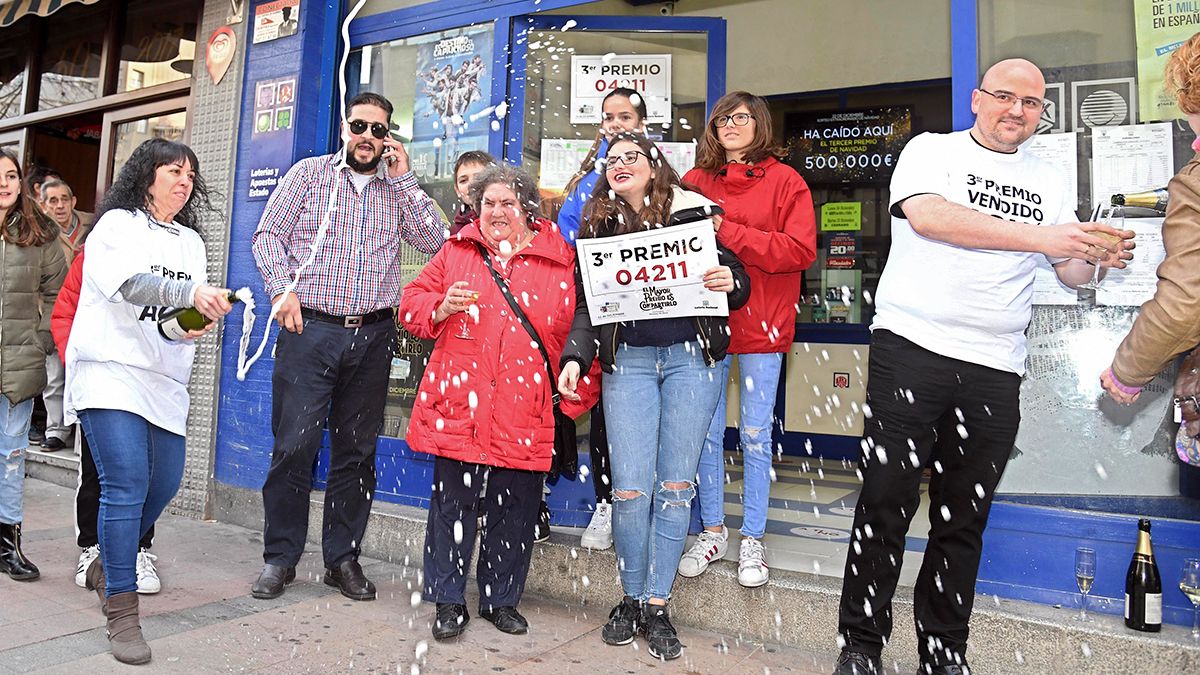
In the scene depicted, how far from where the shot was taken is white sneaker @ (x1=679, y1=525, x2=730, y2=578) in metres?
3.83

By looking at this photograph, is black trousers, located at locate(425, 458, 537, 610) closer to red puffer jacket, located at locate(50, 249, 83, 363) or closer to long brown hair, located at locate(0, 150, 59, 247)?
red puffer jacket, located at locate(50, 249, 83, 363)

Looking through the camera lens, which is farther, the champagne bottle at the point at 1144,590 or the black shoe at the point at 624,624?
the black shoe at the point at 624,624

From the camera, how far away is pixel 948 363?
300 cm

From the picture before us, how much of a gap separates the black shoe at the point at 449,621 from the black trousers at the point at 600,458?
94 centimetres

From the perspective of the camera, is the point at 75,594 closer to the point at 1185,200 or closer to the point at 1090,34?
the point at 1185,200

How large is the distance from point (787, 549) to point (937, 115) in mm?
5401

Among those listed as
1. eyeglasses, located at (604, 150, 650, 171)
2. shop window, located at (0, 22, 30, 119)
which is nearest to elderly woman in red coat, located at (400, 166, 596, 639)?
eyeglasses, located at (604, 150, 650, 171)

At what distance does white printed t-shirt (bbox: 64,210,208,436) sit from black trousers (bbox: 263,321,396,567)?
667 millimetres

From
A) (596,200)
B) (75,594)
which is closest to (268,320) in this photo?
(75,594)

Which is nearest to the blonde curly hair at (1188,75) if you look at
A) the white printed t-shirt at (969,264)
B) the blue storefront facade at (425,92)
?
the white printed t-shirt at (969,264)

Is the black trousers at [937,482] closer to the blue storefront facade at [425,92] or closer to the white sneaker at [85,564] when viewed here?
the blue storefront facade at [425,92]

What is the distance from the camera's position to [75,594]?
4105mm

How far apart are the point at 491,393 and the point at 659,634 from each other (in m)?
1.24

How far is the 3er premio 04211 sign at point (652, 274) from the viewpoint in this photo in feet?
11.2
